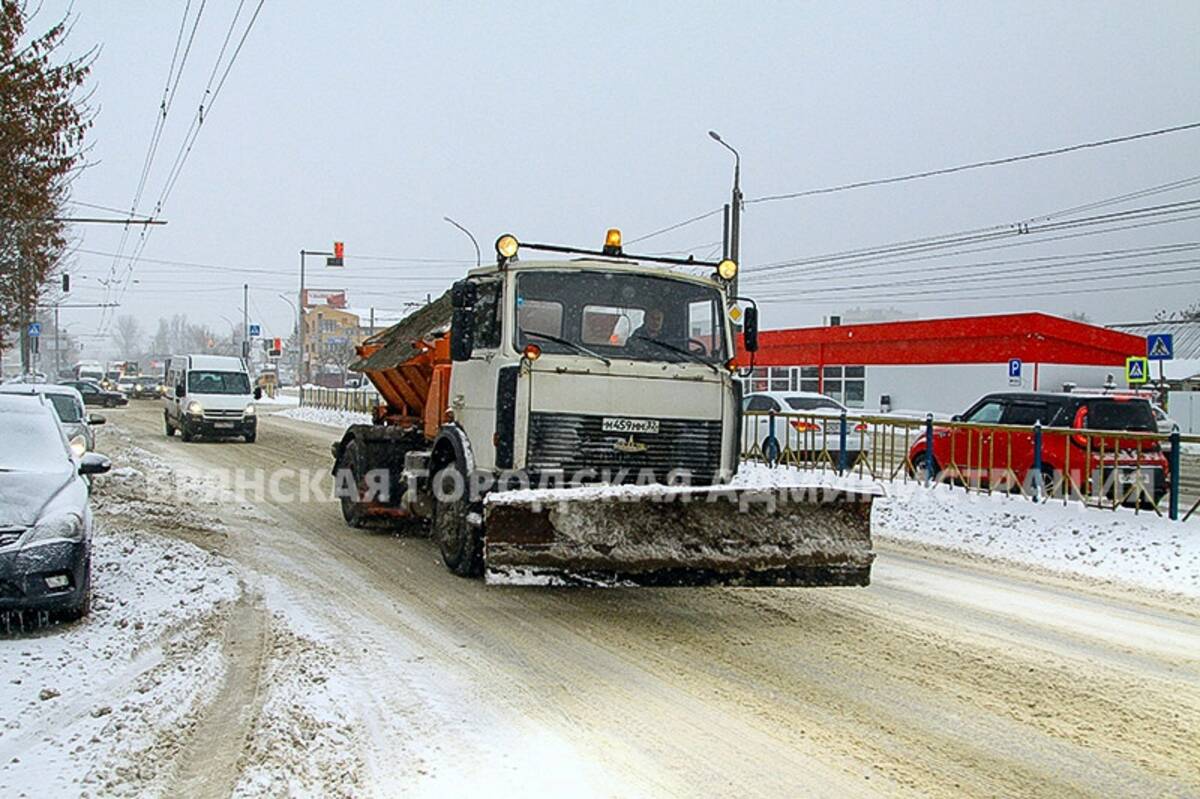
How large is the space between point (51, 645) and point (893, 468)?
479 inches

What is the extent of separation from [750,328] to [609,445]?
175cm

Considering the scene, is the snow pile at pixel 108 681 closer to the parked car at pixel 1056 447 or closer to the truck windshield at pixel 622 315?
the truck windshield at pixel 622 315

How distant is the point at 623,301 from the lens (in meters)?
8.31

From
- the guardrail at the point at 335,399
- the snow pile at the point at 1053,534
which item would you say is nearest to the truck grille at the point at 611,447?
the snow pile at the point at 1053,534

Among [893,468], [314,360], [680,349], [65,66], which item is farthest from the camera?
[314,360]

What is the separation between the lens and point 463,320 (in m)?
8.50

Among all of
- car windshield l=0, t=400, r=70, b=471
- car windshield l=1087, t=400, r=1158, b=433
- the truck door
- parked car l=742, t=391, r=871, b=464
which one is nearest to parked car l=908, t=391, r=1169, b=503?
car windshield l=1087, t=400, r=1158, b=433

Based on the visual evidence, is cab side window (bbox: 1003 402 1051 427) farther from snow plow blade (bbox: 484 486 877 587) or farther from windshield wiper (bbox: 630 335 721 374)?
snow plow blade (bbox: 484 486 877 587)

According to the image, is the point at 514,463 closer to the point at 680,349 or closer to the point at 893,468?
the point at 680,349

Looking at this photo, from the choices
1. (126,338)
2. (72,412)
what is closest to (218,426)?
(72,412)

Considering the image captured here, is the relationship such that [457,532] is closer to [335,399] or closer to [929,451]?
[929,451]

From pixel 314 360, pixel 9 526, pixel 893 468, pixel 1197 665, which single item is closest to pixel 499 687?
pixel 9 526

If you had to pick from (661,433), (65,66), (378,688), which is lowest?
(378,688)

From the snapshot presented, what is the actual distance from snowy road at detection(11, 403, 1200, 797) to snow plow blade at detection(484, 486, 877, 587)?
413mm
